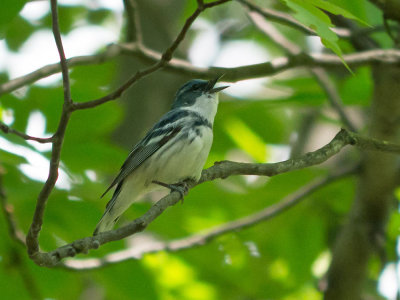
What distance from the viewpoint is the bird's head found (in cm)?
586

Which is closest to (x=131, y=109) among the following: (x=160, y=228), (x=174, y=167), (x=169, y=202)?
(x=174, y=167)

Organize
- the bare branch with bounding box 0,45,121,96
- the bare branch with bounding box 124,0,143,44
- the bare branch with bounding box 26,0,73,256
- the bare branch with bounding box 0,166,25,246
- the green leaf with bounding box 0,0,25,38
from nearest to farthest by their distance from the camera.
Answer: the bare branch with bounding box 26,0,73,256, the green leaf with bounding box 0,0,25,38, the bare branch with bounding box 0,166,25,246, the bare branch with bounding box 0,45,121,96, the bare branch with bounding box 124,0,143,44

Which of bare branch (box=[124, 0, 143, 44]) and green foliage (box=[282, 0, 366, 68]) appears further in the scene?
bare branch (box=[124, 0, 143, 44])

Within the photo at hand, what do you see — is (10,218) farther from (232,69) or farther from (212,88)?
(212,88)

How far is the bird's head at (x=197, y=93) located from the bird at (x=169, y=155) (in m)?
0.02

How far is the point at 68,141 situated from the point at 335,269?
8.81ft

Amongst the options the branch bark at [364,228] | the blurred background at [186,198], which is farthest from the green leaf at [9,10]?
the branch bark at [364,228]

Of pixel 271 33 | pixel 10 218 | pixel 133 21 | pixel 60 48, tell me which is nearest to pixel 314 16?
pixel 60 48

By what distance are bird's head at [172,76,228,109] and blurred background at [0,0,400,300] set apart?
0.17 m

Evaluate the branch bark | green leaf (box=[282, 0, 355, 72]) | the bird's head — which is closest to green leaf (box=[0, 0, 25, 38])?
green leaf (box=[282, 0, 355, 72])

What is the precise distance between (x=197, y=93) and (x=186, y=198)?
1647 mm

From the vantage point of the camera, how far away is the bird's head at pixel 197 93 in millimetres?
5861

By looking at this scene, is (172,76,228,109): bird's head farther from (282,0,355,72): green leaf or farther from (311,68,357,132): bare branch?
(282,0,355,72): green leaf

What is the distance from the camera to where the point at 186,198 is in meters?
4.72
